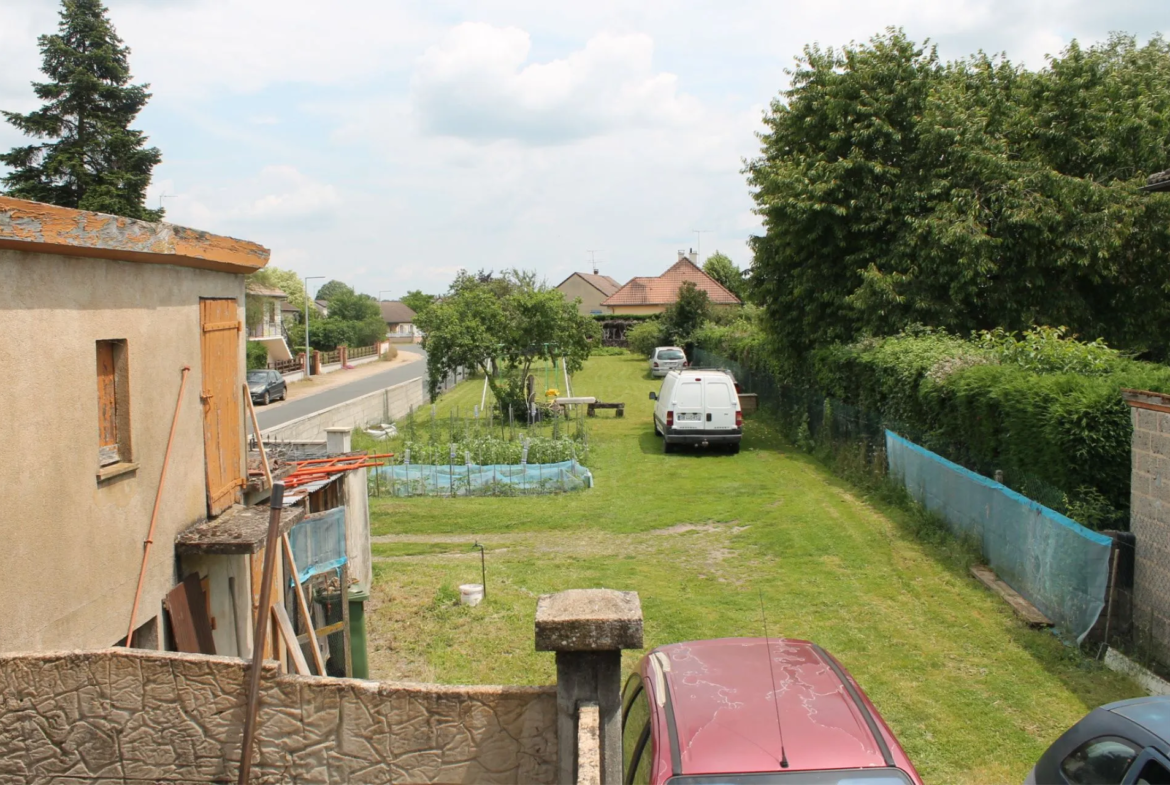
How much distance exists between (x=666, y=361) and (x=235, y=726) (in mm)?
40697

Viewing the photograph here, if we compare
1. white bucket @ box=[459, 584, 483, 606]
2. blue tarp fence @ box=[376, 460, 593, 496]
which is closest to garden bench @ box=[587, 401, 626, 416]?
blue tarp fence @ box=[376, 460, 593, 496]

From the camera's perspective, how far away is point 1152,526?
8516mm

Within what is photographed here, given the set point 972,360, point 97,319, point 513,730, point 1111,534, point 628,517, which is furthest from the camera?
point 628,517

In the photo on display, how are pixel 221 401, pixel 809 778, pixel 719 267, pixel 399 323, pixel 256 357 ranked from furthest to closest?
pixel 399 323, pixel 719 267, pixel 256 357, pixel 221 401, pixel 809 778

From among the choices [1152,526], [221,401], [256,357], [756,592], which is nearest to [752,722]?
[221,401]

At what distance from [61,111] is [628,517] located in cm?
3137

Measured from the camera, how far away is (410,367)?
65.6 m

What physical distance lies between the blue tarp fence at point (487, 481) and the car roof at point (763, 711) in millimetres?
13192

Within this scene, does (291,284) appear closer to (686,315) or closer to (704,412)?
(686,315)

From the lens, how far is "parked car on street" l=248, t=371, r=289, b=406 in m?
39.7

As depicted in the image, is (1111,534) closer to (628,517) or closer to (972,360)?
(972,360)

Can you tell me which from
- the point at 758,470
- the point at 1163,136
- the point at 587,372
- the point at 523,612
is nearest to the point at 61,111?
the point at 587,372

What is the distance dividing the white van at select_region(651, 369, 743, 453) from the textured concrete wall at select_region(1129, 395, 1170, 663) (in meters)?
12.7

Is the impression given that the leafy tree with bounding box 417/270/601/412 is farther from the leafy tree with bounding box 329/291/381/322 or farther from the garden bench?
the leafy tree with bounding box 329/291/381/322
